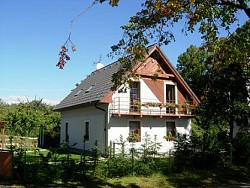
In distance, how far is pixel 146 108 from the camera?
2392 centimetres

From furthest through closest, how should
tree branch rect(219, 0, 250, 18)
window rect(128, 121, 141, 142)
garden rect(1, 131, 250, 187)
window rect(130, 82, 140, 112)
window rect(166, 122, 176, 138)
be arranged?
window rect(166, 122, 176, 138)
window rect(130, 82, 140, 112)
window rect(128, 121, 141, 142)
garden rect(1, 131, 250, 187)
tree branch rect(219, 0, 250, 18)

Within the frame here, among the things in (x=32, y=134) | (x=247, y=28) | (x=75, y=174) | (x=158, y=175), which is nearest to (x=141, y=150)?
(x=158, y=175)

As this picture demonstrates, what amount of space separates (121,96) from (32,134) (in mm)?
13577

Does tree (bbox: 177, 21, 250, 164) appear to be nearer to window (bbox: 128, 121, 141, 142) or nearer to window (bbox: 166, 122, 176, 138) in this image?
window (bbox: 166, 122, 176, 138)

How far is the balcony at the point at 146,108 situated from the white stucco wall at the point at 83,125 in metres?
1.25

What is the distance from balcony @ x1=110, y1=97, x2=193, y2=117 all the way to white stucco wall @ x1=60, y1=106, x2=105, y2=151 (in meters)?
1.25

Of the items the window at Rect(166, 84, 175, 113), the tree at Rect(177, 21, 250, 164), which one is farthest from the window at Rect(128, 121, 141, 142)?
the tree at Rect(177, 21, 250, 164)

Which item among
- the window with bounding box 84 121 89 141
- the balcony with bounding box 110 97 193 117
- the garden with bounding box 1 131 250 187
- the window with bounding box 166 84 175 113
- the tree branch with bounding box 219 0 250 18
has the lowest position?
the garden with bounding box 1 131 250 187

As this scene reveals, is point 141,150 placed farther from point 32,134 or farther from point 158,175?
point 32,134

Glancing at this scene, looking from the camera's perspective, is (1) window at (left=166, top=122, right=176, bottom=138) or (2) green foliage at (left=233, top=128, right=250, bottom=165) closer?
(2) green foliage at (left=233, top=128, right=250, bottom=165)

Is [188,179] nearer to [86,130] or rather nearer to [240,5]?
[240,5]

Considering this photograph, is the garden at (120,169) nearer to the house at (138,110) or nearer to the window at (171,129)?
the house at (138,110)

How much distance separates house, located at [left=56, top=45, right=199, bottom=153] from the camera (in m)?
22.5

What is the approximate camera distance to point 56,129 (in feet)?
112
